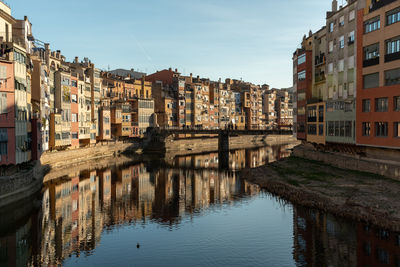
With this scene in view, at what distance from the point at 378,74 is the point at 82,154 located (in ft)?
202

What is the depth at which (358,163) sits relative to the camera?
2002 inches

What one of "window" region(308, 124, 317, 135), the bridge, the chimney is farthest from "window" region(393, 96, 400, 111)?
the bridge

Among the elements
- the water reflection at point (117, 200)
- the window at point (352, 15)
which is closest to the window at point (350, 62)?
the window at point (352, 15)

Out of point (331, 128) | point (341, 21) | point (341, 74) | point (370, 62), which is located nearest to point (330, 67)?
point (341, 74)

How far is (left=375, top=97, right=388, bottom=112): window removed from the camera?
45075mm

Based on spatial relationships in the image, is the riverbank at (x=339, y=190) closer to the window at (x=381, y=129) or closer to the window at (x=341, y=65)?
the window at (x=381, y=129)

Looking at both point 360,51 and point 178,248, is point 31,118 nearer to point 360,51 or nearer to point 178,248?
point 178,248

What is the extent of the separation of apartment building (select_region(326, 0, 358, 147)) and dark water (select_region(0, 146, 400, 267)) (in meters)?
15.9

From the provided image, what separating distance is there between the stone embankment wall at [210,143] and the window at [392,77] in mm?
69738

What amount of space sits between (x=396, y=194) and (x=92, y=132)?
2751 inches

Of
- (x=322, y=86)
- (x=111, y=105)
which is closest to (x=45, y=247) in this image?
(x=322, y=86)

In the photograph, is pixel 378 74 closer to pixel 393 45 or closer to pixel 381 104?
pixel 381 104

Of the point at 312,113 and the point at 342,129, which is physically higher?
the point at 312,113

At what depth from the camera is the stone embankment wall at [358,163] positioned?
4356cm
